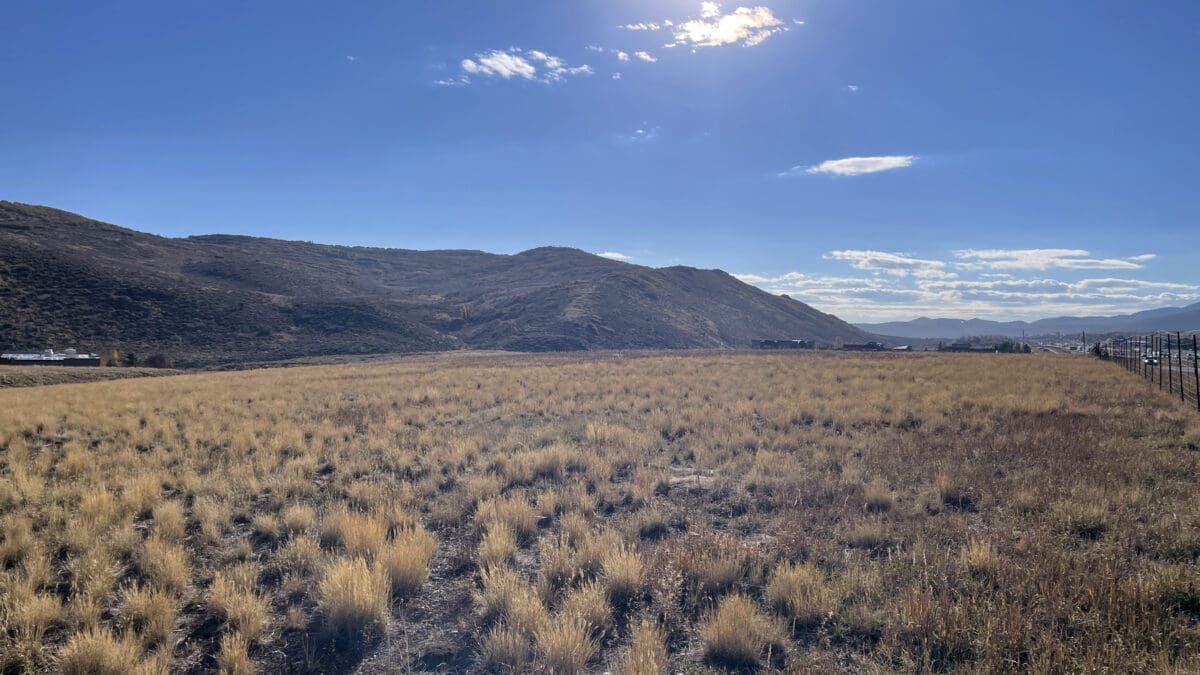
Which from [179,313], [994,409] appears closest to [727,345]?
[179,313]

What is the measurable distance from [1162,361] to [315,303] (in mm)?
78134

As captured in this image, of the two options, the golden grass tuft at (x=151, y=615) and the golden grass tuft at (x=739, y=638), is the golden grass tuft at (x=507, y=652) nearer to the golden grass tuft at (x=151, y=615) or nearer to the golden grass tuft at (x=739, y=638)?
the golden grass tuft at (x=739, y=638)

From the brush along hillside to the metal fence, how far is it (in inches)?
181

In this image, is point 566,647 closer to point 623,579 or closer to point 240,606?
point 623,579

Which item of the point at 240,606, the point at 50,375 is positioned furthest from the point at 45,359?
the point at 240,606

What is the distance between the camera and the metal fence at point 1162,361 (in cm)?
1692

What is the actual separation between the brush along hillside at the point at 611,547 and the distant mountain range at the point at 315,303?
170 ft

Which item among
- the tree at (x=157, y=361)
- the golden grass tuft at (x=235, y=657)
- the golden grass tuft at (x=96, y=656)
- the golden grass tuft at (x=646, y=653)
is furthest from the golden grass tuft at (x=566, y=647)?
the tree at (x=157, y=361)

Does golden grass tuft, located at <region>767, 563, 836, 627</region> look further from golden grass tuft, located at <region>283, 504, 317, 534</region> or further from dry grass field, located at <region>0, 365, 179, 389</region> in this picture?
dry grass field, located at <region>0, 365, 179, 389</region>

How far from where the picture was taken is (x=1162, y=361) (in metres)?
32.2

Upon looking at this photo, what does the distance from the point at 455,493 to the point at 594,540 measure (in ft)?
10.4

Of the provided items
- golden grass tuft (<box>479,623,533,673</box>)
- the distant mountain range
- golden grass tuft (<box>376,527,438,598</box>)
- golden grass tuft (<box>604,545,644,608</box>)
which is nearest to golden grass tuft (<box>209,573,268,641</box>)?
golden grass tuft (<box>376,527,438,598</box>)

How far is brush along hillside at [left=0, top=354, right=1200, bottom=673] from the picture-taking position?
455cm

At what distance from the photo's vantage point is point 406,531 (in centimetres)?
688
